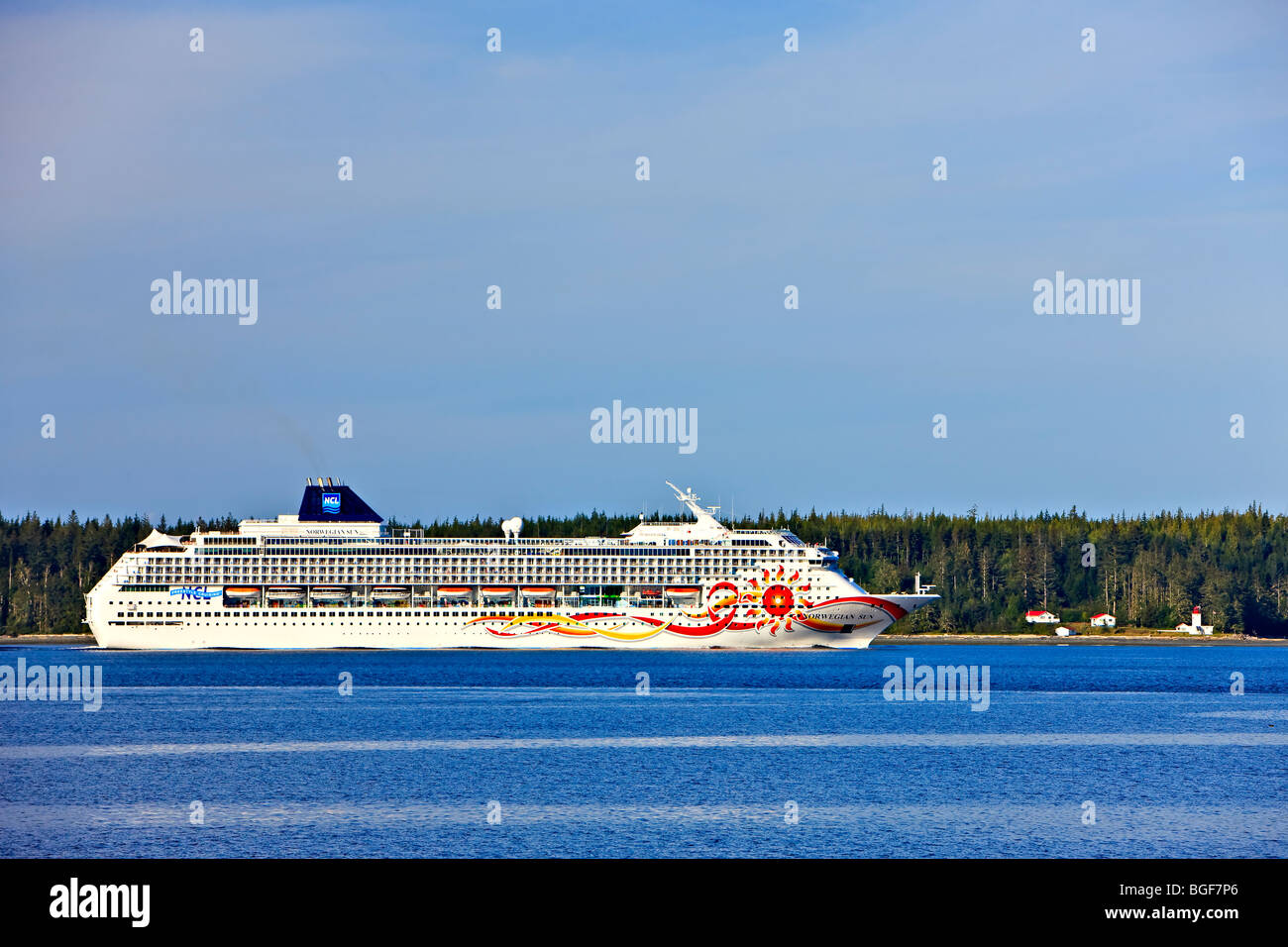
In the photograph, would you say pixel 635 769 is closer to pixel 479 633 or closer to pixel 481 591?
pixel 479 633

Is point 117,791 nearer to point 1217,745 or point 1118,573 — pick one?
point 1217,745

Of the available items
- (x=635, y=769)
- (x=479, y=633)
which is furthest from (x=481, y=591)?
(x=635, y=769)

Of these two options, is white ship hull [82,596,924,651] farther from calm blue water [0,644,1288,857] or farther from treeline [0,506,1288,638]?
treeline [0,506,1288,638]

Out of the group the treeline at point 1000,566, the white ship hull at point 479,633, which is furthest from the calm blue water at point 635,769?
the treeline at point 1000,566

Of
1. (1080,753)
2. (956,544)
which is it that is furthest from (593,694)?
(956,544)
